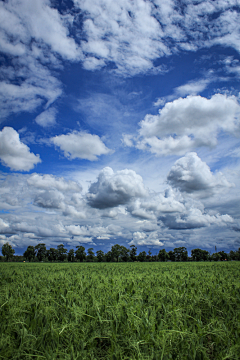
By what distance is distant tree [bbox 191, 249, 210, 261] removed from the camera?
180 m

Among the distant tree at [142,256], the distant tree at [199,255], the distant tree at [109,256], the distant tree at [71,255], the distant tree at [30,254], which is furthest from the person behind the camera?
the distant tree at [199,255]

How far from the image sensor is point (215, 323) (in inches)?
188

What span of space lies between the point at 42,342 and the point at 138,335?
1.79 metres

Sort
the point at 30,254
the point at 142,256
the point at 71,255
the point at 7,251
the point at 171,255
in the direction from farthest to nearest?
the point at 171,255, the point at 142,256, the point at 71,255, the point at 30,254, the point at 7,251

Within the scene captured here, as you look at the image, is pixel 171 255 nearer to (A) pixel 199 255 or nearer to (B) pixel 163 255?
(B) pixel 163 255

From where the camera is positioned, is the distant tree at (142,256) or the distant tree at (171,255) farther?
the distant tree at (171,255)

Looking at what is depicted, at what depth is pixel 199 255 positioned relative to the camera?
182125mm

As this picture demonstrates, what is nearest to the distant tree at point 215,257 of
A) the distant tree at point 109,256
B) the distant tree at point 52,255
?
the distant tree at point 109,256

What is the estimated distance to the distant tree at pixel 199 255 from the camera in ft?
589

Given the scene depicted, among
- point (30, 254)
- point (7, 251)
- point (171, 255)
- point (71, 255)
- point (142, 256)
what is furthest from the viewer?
point (171, 255)

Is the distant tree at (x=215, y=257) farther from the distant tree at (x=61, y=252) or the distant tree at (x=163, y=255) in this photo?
the distant tree at (x=61, y=252)

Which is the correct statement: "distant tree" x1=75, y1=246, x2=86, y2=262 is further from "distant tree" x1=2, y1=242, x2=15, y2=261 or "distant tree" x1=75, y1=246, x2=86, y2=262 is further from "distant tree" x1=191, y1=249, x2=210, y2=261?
"distant tree" x1=191, y1=249, x2=210, y2=261

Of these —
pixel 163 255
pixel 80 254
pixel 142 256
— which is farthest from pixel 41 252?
pixel 163 255

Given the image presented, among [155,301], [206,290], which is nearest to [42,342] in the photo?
[155,301]
